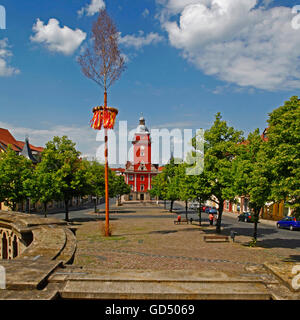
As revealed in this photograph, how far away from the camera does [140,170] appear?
105m

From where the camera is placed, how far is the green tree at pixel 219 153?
76.9 feet

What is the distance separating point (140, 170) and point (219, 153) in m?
80.8

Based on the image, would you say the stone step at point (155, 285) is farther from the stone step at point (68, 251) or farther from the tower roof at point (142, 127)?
the tower roof at point (142, 127)

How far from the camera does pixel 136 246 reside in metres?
18.4

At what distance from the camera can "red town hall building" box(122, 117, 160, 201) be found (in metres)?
104

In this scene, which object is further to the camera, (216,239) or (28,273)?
(216,239)

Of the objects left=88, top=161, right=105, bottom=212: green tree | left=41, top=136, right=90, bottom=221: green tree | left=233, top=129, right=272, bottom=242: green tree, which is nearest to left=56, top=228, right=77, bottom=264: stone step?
left=233, top=129, right=272, bottom=242: green tree

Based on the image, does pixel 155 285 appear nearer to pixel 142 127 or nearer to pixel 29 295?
pixel 29 295

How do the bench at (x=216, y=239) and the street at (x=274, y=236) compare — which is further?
the street at (x=274, y=236)

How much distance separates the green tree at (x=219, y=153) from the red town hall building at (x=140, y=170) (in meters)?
78.8

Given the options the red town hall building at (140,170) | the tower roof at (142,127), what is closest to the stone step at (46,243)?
the red town hall building at (140,170)

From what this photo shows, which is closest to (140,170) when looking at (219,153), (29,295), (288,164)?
(219,153)
